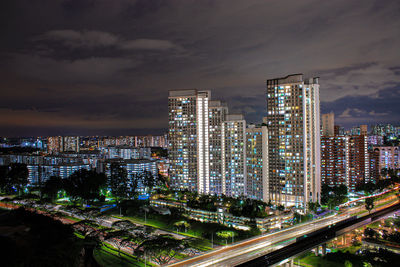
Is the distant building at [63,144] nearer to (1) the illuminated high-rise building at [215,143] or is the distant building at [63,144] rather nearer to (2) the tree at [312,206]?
(1) the illuminated high-rise building at [215,143]

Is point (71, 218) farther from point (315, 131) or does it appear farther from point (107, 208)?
point (315, 131)

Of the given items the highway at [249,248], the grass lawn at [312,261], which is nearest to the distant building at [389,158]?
the highway at [249,248]

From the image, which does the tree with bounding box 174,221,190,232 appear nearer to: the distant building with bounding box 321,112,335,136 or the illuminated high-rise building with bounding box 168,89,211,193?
the illuminated high-rise building with bounding box 168,89,211,193

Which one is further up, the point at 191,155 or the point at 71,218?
the point at 191,155

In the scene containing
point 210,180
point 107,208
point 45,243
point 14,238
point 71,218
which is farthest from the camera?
point 210,180

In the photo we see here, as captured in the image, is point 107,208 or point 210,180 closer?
point 107,208

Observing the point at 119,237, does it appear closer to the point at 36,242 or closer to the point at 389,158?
the point at 36,242

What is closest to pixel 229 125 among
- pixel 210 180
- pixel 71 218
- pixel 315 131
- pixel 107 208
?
pixel 210 180

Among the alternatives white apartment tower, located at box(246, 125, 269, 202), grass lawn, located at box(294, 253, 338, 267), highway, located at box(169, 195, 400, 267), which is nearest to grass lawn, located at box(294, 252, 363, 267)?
grass lawn, located at box(294, 253, 338, 267)
